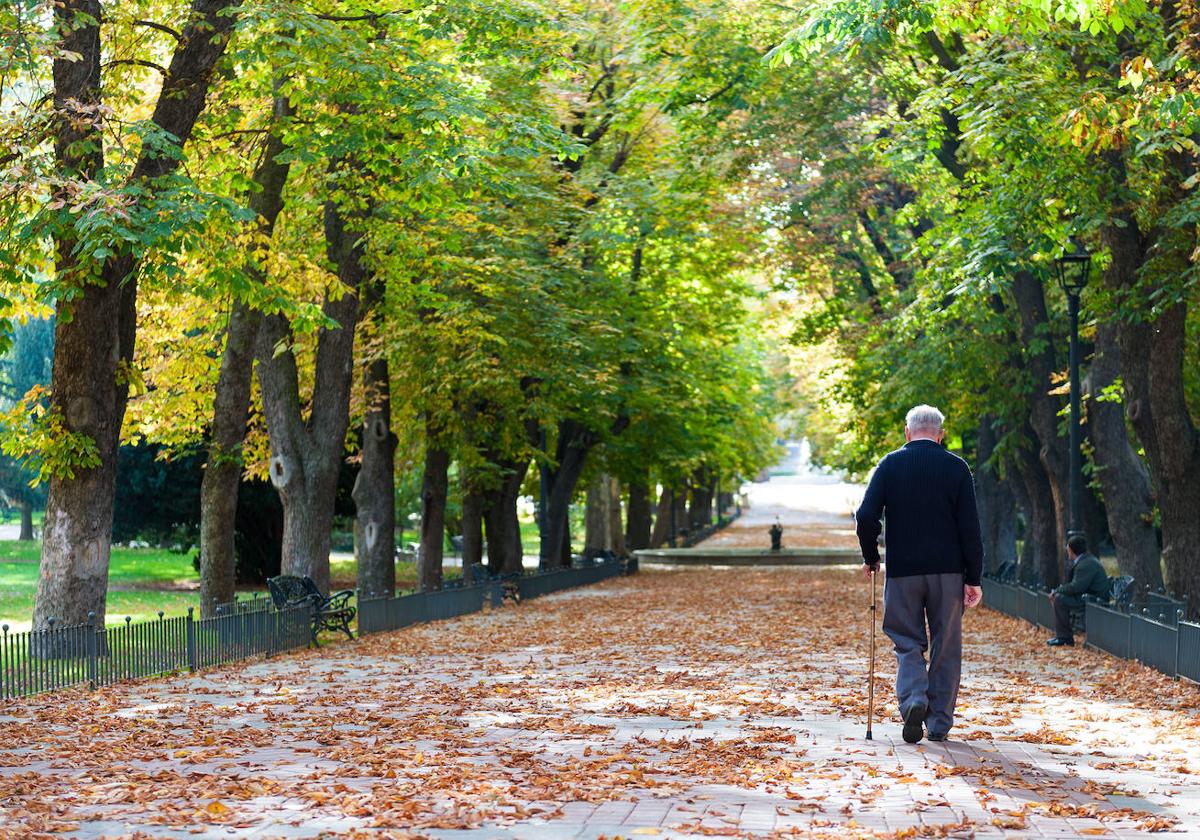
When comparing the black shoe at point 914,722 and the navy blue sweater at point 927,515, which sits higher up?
the navy blue sweater at point 927,515

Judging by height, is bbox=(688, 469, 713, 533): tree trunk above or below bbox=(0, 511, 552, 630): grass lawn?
above

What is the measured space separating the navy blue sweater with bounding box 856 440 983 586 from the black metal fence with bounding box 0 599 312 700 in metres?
6.98

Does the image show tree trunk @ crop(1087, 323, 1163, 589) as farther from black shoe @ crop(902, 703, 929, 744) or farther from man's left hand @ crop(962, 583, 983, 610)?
black shoe @ crop(902, 703, 929, 744)

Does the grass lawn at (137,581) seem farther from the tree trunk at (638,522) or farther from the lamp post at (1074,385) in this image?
the lamp post at (1074,385)

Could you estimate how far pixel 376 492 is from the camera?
25.0 meters

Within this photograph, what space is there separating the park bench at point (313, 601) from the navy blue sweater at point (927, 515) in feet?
34.4

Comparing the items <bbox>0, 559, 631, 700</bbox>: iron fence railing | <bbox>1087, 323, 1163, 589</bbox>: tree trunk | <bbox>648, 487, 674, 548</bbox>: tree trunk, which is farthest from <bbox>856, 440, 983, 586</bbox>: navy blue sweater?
<bbox>648, 487, 674, 548</bbox>: tree trunk

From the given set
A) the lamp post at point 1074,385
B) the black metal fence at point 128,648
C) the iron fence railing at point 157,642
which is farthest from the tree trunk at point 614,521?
the black metal fence at point 128,648

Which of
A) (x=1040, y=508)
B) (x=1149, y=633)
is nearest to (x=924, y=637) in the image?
(x=1149, y=633)

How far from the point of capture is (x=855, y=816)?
7293 millimetres

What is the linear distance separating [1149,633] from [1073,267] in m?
9.52

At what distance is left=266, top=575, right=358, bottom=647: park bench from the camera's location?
1897 centimetres

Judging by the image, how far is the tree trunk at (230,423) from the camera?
20.0 metres

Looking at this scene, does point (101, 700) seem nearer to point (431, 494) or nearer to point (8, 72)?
point (8, 72)
